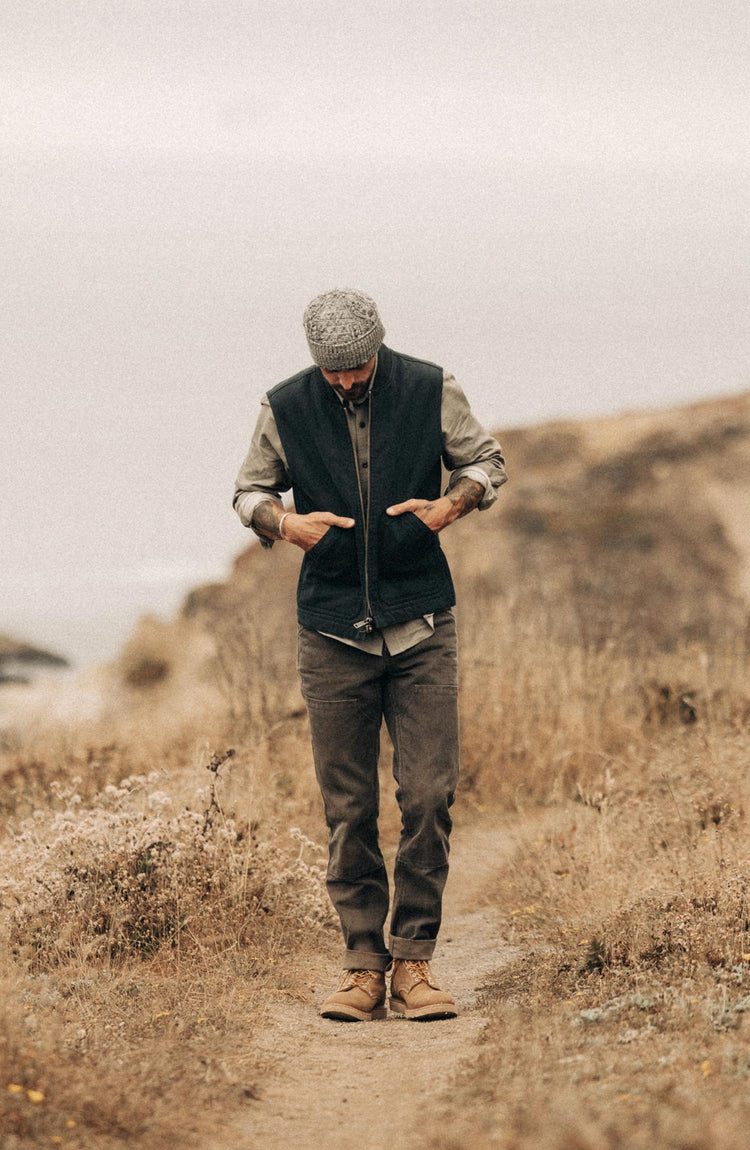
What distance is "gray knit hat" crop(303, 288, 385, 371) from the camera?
4066 mm

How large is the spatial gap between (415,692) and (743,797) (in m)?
2.28

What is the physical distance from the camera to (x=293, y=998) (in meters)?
4.48

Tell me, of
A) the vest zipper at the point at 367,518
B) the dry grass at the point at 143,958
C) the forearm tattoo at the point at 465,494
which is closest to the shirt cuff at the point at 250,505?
the vest zipper at the point at 367,518

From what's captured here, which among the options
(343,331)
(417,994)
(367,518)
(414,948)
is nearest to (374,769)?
(414,948)

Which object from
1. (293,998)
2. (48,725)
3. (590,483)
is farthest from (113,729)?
(590,483)

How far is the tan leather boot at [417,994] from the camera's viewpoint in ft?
13.7

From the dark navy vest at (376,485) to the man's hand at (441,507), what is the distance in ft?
0.10

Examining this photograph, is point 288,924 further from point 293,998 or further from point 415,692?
point 415,692

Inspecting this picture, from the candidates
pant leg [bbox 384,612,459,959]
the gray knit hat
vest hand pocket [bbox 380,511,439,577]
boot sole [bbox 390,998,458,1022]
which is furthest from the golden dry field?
the gray knit hat

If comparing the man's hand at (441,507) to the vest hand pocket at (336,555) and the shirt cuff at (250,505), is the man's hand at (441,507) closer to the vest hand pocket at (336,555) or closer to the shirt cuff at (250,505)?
the vest hand pocket at (336,555)

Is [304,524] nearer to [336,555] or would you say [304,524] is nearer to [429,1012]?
[336,555]

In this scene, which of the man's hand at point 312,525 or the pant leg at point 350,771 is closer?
the man's hand at point 312,525

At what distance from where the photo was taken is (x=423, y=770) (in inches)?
168

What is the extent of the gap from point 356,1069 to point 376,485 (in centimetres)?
178
